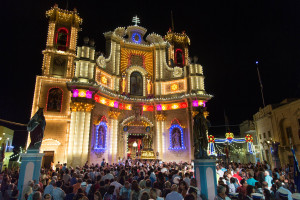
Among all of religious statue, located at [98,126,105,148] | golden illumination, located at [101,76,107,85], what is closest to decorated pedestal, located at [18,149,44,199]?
religious statue, located at [98,126,105,148]

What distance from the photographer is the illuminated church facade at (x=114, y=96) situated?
24172 mm

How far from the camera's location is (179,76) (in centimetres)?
3192

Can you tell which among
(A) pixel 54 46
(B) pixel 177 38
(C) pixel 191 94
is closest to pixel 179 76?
(C) pixel 191 94

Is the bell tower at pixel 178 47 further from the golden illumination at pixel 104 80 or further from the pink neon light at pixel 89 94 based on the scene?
the pink neon light at pixel 89 94

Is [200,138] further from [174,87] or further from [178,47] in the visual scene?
[178,47]

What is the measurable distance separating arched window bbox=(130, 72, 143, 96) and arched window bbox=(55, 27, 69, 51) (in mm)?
11238

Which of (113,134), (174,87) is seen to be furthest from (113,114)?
(174,87)

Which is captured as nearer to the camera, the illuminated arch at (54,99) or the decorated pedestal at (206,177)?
the decorated pedestal at (206,177)

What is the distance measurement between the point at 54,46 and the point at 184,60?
22573 millimetres

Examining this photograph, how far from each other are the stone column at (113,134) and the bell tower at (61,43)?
842 centimetres

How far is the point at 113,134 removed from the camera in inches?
1086

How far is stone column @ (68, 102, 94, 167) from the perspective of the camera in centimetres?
2173

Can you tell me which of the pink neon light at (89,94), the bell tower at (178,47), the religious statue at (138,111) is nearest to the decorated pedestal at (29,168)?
the pink neon light at (89,94)

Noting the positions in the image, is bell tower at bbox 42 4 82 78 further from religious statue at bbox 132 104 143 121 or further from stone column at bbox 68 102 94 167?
religious statue at bbox 132 104 143 121
